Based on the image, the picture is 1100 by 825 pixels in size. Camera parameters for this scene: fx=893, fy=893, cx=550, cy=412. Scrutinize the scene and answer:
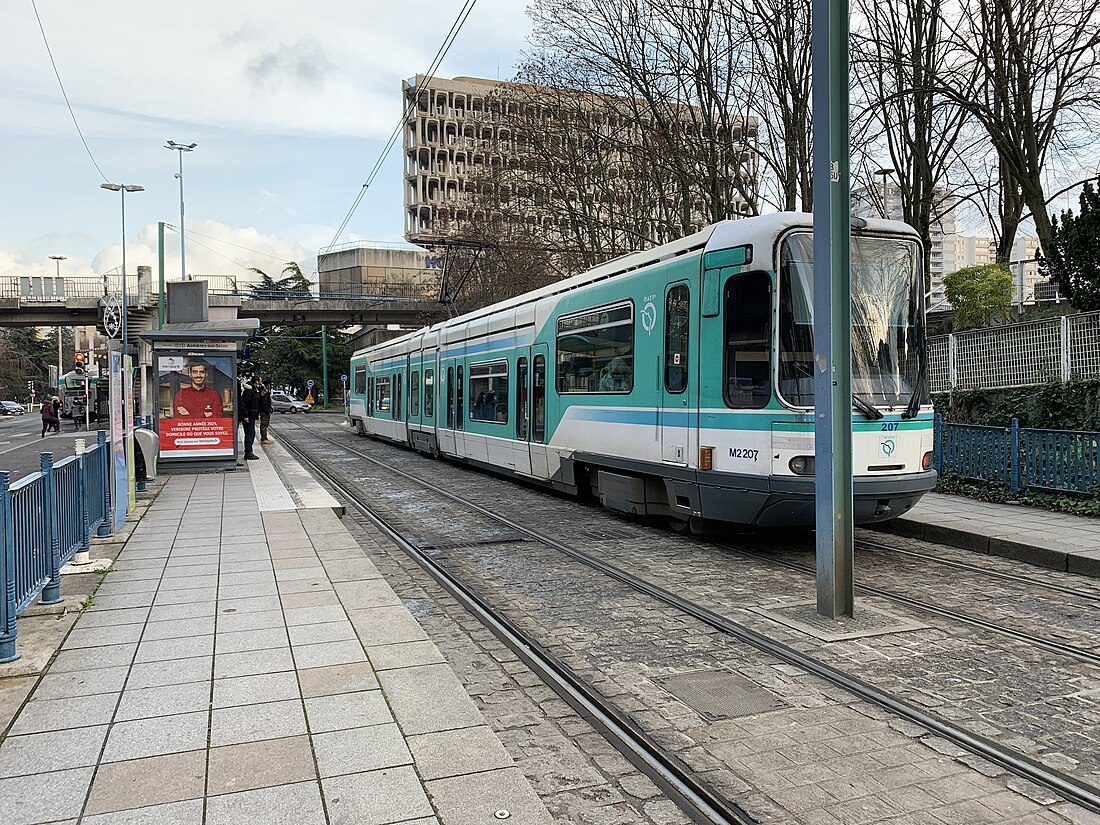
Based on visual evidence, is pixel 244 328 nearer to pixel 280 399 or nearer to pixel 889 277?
pixel 889 277

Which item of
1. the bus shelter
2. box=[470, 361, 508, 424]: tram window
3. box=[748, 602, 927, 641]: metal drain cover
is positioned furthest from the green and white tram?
the bus shelter

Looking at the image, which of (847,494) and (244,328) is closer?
(847,494)

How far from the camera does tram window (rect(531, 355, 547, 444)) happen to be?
1359 centimetres

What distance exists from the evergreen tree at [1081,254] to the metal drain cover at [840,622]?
37.1 ft

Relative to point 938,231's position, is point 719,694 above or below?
below

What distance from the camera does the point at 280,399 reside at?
224 feet

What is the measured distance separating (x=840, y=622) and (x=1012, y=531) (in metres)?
4.49

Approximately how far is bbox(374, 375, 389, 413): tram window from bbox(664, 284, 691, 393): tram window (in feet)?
61.1

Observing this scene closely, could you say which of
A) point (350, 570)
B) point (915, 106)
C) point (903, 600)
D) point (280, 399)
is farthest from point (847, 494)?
point (280, 399)

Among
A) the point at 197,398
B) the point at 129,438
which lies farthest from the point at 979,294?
the point at 129,438

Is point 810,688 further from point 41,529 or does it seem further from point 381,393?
point 381,393

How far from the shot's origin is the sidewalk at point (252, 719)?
359 cm

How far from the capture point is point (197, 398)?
1714 centimetres

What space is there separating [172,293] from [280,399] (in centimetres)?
4403
